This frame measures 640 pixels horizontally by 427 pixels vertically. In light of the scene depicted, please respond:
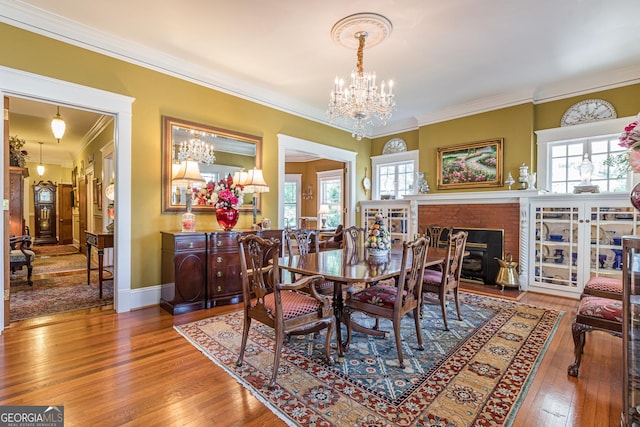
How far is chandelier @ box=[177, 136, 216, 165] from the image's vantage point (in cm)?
386

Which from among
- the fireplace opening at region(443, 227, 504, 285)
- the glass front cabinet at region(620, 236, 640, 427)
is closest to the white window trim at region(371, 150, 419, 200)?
the fireplace opening at region(443, 227, 504, 285)

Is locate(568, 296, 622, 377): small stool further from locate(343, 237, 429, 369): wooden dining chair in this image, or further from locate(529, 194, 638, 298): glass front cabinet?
locate(529, 194, 638, 298): glass front cabinet

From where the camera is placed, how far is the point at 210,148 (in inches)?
162

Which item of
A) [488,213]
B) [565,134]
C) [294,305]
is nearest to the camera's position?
[294,305]

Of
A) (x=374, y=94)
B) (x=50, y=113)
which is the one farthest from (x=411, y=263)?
(x=50, y=113)

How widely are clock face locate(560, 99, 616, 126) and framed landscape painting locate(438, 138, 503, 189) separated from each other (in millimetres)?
873

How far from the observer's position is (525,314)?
134 inches

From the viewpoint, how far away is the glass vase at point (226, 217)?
151 inches

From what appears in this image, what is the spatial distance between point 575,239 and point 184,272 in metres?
5.05

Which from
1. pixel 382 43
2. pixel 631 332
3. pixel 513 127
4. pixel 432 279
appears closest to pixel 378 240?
pixel 432 279

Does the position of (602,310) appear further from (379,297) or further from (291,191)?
(291,191)

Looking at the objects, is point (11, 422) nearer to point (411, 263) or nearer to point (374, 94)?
point (411, 263)

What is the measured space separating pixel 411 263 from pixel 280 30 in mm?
2617

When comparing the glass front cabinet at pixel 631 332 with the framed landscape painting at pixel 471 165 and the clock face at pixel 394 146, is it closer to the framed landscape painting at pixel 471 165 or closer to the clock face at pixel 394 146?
the framed landscape painting at pixel 471 165
